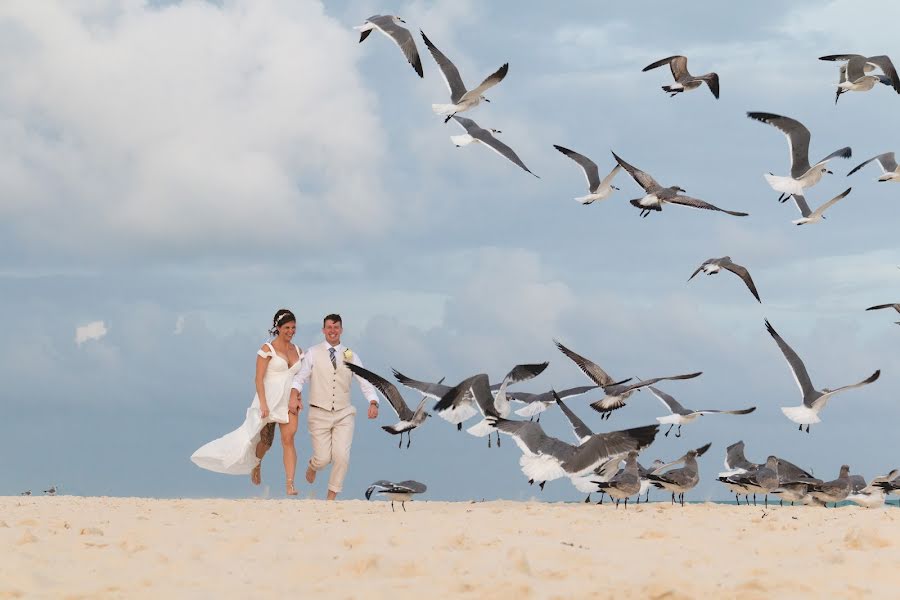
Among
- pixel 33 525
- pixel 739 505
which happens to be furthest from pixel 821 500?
pixel 33 525

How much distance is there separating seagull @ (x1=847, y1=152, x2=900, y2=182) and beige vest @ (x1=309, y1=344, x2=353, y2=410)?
9.90 meters

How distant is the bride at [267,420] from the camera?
46.2 feet

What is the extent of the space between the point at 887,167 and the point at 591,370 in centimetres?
755

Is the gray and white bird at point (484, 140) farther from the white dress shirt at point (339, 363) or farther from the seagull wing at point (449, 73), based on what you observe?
the white dress shirt at point (339, 363)

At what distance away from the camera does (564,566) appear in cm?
845

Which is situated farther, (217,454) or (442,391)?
(217,454)

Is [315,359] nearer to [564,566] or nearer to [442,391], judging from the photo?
[442,391]

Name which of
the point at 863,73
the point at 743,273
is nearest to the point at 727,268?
the point at 743,273

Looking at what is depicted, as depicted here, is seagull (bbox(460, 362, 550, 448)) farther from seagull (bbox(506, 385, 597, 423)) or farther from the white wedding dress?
the white wedding dress

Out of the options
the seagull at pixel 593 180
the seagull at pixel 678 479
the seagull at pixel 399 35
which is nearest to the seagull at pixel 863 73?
the seagull at pixel 593 180

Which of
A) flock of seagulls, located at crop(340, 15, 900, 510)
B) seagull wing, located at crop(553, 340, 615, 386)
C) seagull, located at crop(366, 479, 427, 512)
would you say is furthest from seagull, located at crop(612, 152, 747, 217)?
seagull, located at crop(366, 479, 427, 512)

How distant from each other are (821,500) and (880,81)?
8.07 meters

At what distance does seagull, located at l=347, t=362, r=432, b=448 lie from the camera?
1352cm

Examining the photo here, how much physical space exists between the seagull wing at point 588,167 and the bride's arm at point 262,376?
295 inches
